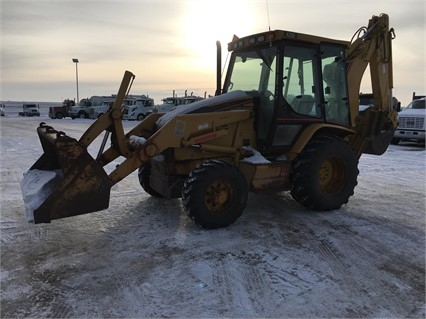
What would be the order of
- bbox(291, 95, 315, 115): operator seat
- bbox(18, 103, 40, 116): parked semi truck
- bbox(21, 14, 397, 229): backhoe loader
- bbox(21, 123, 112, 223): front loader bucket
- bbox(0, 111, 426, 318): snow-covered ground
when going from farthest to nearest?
bbox(18, 103, 40, 116): parked semi truck, bbox(291, 95, 315, 115): operator seat, bbox(21, 14, 397, 229): backhoe loader, bbox(21, 123, 112, 223): front loader bucket, bbox(0, 111, 426, 318): snow-covered ground

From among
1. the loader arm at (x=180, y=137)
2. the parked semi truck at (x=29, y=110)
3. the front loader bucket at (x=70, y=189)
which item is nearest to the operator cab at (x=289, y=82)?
the loader arm at (x=180, y=137)

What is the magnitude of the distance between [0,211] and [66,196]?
2027mm

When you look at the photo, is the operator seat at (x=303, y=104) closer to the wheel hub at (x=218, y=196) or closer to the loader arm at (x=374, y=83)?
the loader arm at (x=374, y=83)

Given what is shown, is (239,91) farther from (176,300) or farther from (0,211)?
(0,211)

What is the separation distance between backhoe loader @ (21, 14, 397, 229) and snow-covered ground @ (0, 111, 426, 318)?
416 millimetres

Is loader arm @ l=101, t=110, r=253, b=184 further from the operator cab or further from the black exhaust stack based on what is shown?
the black exhaust stack

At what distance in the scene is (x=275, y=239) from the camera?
4531mm

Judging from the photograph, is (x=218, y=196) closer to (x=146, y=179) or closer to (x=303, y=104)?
(x=146, y=179)

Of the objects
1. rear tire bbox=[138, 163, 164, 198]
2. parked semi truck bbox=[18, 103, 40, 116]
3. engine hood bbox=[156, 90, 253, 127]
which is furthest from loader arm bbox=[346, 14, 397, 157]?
parked semi truck bbox=[18, 103, 40, 116]

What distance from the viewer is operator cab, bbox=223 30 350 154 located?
5324 millimetres

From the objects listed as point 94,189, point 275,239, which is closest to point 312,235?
point 275,239

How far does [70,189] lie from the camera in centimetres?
413

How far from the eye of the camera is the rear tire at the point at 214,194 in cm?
460

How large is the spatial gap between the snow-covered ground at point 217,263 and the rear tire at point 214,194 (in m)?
0.18
